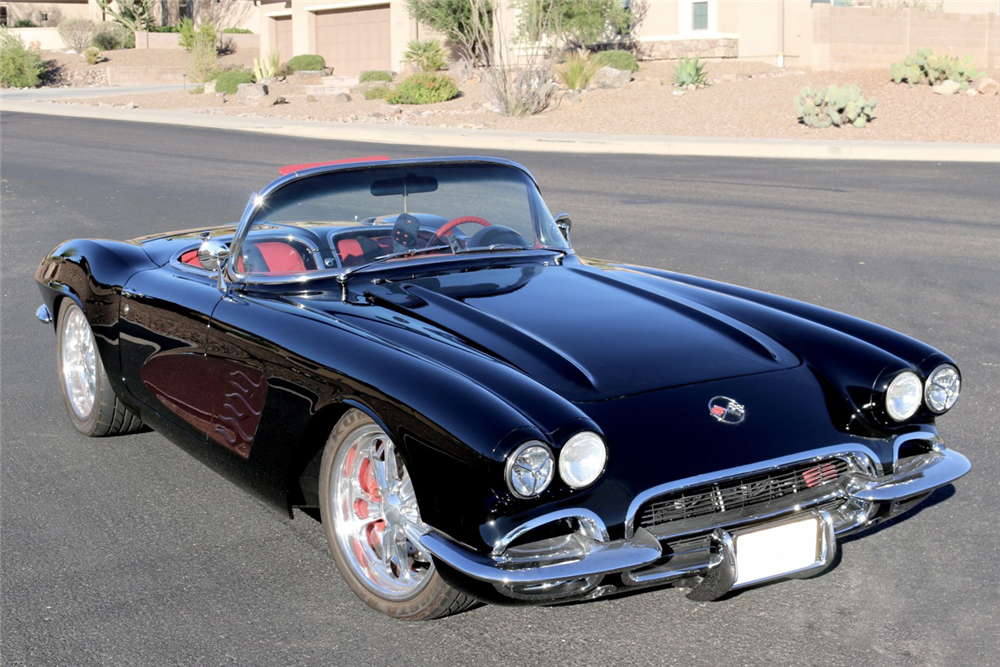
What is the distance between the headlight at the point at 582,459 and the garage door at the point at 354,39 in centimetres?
3997

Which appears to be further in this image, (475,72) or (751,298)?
(475,72)

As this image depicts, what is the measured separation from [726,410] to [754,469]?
0.26 m

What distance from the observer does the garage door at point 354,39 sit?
4206cm

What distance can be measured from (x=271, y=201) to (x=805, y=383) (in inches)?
87.8

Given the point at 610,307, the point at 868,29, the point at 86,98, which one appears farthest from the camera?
the point at 86,98

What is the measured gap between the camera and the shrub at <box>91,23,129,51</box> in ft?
186

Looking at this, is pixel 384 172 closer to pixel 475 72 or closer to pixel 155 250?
pixel 155 250

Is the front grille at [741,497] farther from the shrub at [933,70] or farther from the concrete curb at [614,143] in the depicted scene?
the shrub at [933,70]

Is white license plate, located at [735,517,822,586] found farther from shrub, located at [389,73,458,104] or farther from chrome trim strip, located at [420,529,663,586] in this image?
shrub, located at [389,73,458,104]

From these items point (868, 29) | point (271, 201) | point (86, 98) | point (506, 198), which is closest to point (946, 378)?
point (506, 198)

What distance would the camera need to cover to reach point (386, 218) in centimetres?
483

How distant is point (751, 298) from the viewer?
494cm

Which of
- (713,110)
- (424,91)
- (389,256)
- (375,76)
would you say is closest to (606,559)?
(389,256)

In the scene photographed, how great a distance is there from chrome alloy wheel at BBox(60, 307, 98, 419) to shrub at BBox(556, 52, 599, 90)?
24.7 metres
